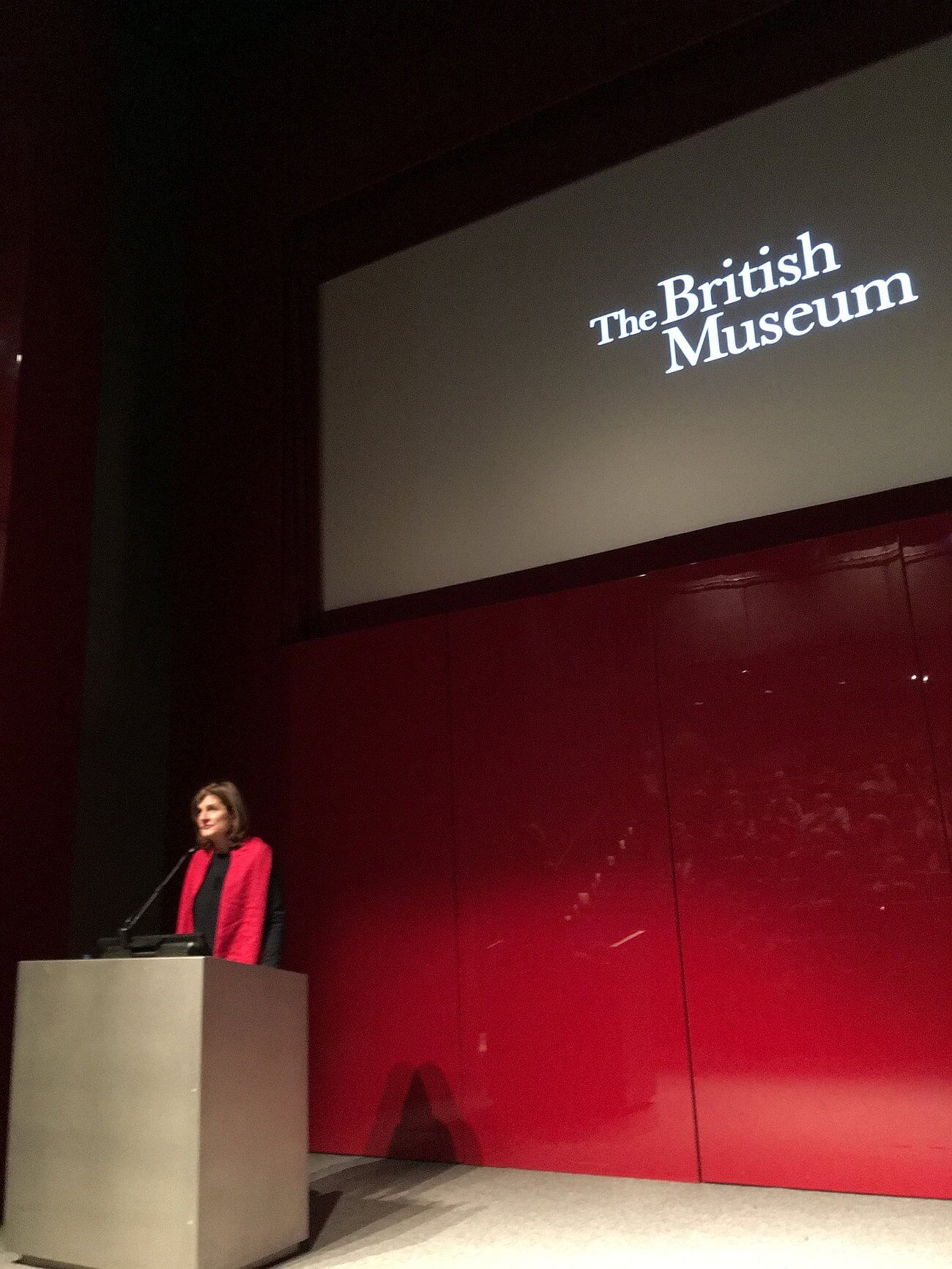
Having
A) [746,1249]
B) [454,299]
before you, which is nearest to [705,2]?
[454,299]

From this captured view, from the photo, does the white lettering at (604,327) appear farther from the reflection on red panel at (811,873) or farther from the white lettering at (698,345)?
the reflection on red panel at (811,873)

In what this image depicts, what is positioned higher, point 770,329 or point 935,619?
point 770,329

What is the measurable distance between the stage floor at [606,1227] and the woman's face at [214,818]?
3.74 feet

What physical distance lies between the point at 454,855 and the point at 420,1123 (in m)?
0.95

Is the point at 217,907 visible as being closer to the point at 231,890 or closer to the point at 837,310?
the point at 231,890

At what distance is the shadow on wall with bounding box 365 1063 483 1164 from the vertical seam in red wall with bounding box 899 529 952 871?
189cm

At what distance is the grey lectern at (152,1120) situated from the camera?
7.70 feet

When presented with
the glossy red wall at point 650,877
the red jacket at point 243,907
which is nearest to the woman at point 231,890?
the red jacket at point 243,907

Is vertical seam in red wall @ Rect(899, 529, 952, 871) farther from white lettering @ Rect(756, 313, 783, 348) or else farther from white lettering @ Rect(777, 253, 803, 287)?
white lettering @ Rect(777, 253, 803, 287)

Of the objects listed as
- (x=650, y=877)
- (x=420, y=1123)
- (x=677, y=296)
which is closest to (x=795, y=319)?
(x=677, y=296)

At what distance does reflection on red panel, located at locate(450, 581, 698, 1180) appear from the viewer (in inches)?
134

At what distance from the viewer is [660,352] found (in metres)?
3.96

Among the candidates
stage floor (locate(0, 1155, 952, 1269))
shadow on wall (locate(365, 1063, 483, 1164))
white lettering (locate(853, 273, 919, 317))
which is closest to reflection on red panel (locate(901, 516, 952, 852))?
white lettering (locate(853, 273, 919, 317))

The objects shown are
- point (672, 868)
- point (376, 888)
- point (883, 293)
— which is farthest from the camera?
point (376, 888)
